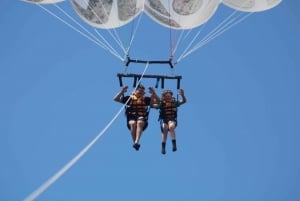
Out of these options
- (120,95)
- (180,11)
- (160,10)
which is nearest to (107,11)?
(160,10)

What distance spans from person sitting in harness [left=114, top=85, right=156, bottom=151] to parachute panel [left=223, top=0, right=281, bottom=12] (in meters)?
3.40

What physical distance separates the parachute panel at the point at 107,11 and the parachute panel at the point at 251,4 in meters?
2.17

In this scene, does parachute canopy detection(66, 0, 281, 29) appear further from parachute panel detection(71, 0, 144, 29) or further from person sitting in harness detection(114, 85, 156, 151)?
person sitting in harness detection(114, 85, 156, 151)

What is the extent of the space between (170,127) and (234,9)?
146 inches

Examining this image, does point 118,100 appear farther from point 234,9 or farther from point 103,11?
point 234,9

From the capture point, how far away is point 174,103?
1110cm

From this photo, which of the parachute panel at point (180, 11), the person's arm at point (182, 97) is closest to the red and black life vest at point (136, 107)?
the person's arm at point (182, 97)

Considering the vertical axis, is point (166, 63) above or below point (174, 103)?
above

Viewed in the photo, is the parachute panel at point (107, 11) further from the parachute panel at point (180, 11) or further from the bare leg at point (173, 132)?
the bare leg at point (173, 132)

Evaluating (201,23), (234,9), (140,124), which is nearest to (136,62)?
(140,124)

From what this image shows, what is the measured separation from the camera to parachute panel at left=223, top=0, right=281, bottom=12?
508 inches

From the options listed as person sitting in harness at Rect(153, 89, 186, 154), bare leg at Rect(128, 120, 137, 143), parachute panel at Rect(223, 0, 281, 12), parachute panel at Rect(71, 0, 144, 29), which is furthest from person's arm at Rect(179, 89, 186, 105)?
parachute panel at Rect(223, 0, 281, 12)

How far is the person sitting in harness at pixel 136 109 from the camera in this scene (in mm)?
10844

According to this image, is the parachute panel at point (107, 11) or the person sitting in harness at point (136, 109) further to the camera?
the parachute panel at point (107, 11)
